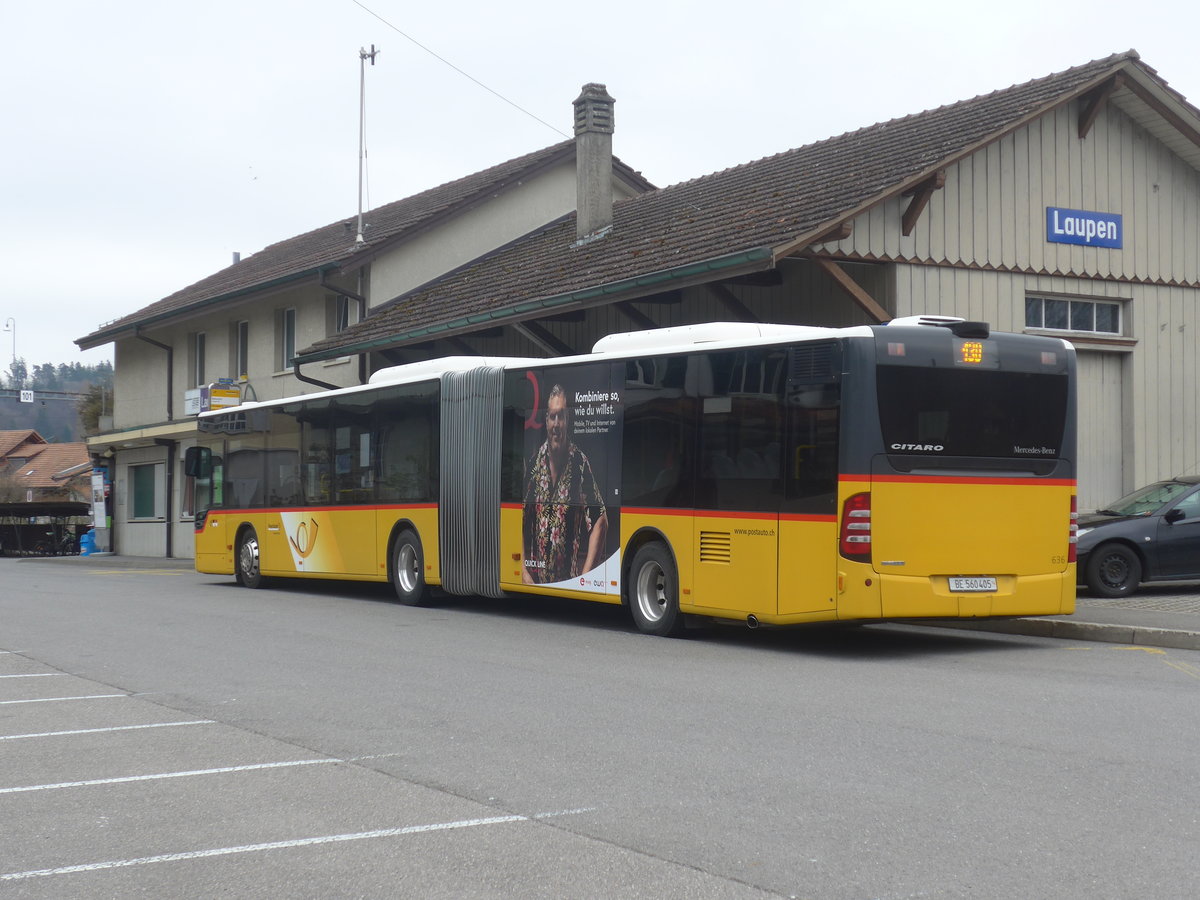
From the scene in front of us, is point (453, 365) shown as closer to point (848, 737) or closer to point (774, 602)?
point (774, 602)

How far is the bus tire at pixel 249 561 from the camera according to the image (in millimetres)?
23469

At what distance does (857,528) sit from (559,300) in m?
9.90

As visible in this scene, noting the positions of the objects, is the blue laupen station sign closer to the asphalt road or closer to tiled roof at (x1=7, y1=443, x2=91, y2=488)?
the asphalt road

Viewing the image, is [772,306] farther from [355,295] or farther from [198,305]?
[198,305]

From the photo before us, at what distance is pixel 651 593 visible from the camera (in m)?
14.6

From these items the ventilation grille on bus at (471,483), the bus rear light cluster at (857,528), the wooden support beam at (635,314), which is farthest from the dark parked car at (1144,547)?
the wooden support beam at (635,314)

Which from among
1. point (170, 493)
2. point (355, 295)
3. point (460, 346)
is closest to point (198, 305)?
point (170, 493)

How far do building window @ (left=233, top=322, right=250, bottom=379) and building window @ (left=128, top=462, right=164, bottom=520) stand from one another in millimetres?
6110

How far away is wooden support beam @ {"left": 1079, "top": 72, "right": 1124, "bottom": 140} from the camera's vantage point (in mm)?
19188

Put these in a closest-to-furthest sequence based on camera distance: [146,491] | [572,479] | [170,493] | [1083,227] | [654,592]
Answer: [654,592] → [572,479] → [1083,227] → [170,493] → [146,491]

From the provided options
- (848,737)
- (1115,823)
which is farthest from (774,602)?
(1115,823)

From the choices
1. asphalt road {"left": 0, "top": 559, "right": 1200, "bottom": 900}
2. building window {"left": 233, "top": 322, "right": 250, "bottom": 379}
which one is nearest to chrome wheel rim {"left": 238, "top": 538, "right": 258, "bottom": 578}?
asphalt road {"left": 0, "top": 559, "right": 1200, "bottom": 900}

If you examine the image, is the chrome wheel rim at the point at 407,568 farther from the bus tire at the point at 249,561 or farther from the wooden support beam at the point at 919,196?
the wooden support beam at the point at 919,196

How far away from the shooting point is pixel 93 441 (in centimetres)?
4350
